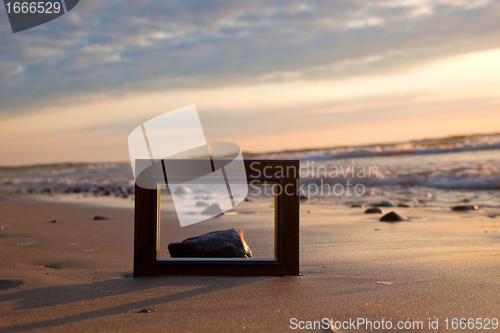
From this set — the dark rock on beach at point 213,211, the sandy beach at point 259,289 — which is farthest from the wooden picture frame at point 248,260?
the dark rock on beach at point 213,211

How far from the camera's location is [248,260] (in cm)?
216

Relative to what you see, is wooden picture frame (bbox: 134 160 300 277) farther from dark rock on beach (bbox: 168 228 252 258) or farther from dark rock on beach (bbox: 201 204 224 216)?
dark rock on beach (bbox: 201 204 224 216)

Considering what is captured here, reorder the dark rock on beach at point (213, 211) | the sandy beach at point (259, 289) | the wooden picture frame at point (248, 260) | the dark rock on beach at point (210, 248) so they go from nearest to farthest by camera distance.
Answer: the sandy beach at point (259, 289)
the wooden picture frame at point (248, 260)
the dark rock on beach at point (210, 248)
the dark rock on beach at point (213, 211)

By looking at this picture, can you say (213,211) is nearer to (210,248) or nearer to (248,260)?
(210,248)

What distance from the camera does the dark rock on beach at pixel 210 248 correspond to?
7.74ft

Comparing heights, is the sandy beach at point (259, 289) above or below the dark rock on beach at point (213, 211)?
above

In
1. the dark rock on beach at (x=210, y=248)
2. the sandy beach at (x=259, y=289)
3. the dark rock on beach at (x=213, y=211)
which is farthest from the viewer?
the dark rock on beach at (x=213, y=211)

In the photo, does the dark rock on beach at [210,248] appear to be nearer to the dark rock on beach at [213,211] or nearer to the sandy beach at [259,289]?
the sandy beach at [259,289]

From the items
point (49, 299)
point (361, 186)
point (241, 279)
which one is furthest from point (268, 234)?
point (361, 186)

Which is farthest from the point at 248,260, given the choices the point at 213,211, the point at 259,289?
the point at 213,211

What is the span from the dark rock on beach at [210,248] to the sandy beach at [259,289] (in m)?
0.28

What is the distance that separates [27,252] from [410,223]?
340cm

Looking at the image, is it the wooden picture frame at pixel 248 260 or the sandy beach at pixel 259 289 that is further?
the wooden picture frame at pixel 248 260

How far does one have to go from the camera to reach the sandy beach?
1531 millimetres
